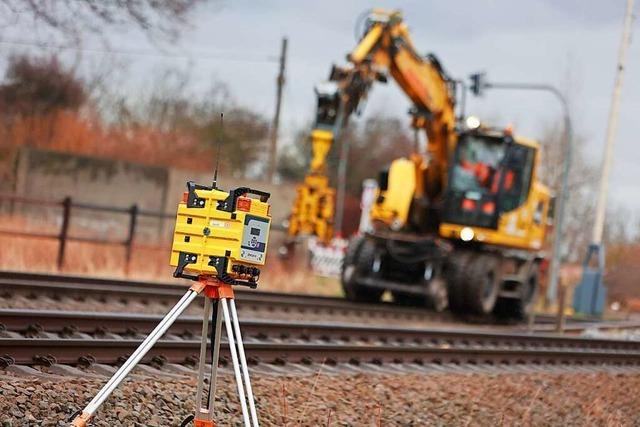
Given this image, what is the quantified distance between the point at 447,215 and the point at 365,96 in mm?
4281

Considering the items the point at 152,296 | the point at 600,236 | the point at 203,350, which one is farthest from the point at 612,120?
the point at 203,350

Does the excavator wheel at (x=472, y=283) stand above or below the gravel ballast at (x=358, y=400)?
above

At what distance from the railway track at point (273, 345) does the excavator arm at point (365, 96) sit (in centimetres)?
493

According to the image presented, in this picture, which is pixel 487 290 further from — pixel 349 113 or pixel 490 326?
pixel 349 113

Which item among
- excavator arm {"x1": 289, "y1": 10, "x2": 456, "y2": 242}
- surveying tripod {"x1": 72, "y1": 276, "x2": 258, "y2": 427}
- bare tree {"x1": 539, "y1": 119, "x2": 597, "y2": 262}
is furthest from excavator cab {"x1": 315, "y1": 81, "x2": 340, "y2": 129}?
bare tree {"x1": 539, "y1": 119, "x2": 597, "y2": 262}

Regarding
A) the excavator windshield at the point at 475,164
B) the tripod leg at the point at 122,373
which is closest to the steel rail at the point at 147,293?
the excavator windshield at the point at 475,164

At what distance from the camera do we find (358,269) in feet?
76.7

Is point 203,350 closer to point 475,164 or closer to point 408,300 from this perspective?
point 475,164

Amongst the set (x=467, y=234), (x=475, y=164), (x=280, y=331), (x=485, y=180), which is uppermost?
(x=475, y=164)

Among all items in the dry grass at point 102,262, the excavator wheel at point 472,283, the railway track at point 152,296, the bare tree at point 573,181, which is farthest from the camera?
the bare tree at point 573,181

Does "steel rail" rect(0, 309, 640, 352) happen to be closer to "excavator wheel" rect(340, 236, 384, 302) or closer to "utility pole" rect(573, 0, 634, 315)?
"excavator wheel" rect(340, 236, 384, 302)

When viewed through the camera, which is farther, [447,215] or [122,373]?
[447,215]

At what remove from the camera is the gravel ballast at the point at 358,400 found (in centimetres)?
775

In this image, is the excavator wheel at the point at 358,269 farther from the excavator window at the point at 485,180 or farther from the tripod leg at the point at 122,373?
the tripod leg at the point at 122,373
